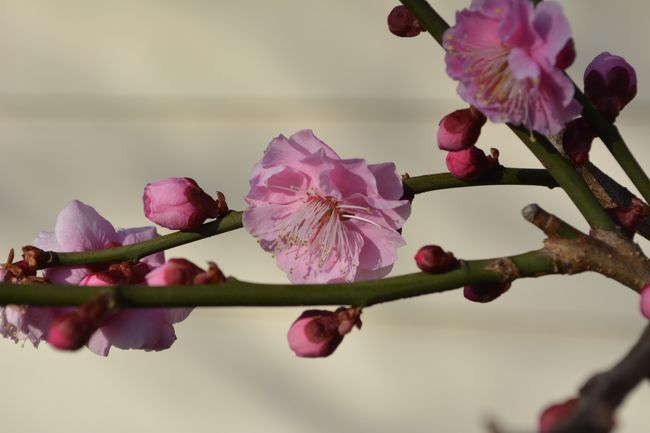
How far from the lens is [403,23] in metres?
0.56

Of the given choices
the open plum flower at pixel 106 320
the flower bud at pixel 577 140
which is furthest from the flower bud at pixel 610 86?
the open plum flower at pixel 106 320

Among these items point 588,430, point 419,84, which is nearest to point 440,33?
point 588,430

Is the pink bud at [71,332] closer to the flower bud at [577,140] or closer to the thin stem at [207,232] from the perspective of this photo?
the thin stem at [207,232]

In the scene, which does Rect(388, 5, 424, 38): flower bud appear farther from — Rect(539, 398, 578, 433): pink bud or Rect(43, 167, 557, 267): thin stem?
Rect(539, 398, 578, 433): pink bud

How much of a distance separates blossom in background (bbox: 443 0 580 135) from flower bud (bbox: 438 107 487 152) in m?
0.03

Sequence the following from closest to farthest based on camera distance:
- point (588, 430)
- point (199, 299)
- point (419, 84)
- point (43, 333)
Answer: point (588, 430) → point (199, 299) → point (43, 333) → point (419, 84)

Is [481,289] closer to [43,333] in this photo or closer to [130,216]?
[43,333]

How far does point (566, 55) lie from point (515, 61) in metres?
0.02

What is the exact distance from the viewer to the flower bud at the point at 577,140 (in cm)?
47

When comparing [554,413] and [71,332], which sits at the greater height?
[71,332]

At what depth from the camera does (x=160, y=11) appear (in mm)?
1703

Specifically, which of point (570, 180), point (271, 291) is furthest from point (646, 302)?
point (271, 291)

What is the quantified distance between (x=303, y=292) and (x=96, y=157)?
56.8 inches

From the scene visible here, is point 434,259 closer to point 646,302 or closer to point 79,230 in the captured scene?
point 646,302
